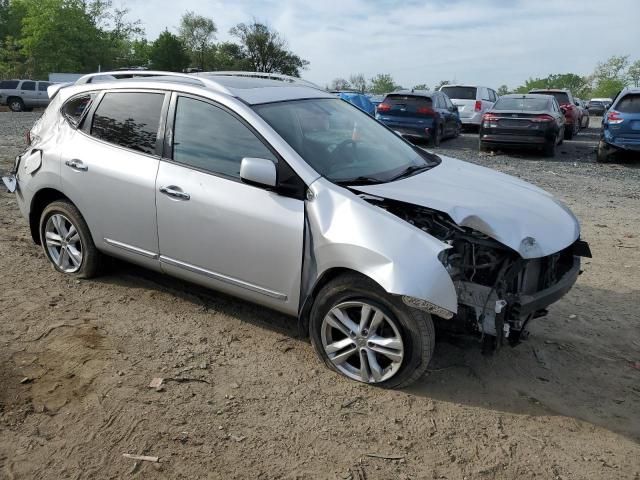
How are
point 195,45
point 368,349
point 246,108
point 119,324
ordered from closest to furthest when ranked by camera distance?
1. point 368,349
2. point 246,108
3. point 119,324
4. point 195,45

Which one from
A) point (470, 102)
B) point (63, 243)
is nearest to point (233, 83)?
point (63, 243)

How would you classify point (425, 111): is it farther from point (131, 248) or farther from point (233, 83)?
point (131, 248)

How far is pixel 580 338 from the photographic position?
420 centimetres

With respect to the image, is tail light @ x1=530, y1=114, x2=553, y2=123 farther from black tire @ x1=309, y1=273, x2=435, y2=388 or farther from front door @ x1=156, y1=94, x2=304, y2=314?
black tire @ x1=309, y1=273, x2=435, y2=388

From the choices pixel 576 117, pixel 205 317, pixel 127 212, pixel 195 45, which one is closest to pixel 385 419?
pixel 205 317

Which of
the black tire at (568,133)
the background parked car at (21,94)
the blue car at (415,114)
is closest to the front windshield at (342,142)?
the blue car at (415,114)

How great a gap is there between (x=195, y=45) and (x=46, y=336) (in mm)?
72117

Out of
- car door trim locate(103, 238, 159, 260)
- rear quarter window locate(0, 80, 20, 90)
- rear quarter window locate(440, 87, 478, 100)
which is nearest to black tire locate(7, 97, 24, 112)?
rear quarter window locate(0, 80, 20, 90)

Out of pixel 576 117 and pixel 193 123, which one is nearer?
pixel 193 123

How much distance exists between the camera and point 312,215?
3.41 meters

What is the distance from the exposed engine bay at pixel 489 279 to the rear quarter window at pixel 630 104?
34.2ft

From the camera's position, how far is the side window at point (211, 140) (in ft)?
12.3

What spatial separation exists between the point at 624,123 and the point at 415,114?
5143 millimetres

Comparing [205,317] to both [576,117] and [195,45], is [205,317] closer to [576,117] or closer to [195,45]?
[576,117]
